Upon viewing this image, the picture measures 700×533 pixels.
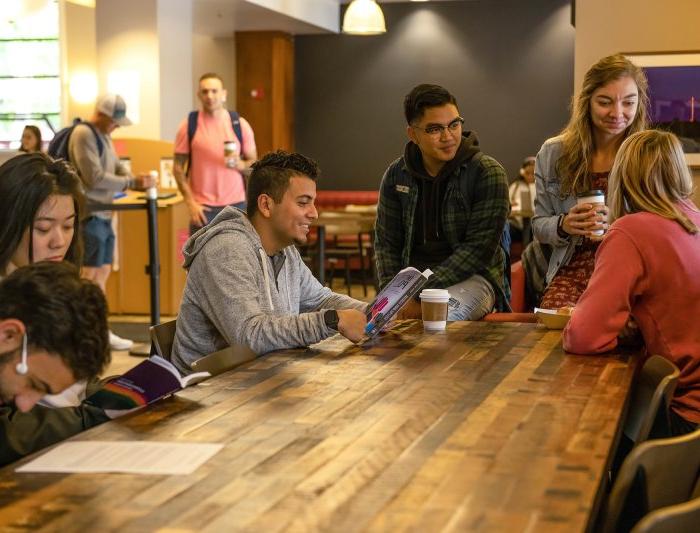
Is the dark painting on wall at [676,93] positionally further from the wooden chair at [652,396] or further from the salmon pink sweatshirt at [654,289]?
the wooden chair at [652,396]

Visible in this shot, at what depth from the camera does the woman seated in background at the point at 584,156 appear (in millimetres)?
4578

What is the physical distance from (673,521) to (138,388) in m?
1.27

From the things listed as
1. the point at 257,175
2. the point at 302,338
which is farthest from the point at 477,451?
the point at 257,175

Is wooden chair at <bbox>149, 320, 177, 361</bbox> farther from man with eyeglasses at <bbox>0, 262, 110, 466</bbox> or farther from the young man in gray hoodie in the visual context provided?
man with eyeglasses at <bbox>0, 262, 110, 466</bbox>

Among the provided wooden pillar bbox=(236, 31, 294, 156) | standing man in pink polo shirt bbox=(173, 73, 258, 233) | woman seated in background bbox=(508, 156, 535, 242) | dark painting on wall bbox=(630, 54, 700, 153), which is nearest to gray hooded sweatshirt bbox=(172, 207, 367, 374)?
dark painting on wall bbox=(630, 54, 700, 153)

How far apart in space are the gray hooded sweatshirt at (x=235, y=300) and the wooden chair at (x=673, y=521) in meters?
1.78

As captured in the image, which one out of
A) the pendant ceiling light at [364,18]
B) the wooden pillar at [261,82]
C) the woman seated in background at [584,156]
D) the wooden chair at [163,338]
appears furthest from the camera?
the wooden pillar at [261,82]

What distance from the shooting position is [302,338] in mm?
3291

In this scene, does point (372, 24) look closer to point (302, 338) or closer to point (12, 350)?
point (302, 338)

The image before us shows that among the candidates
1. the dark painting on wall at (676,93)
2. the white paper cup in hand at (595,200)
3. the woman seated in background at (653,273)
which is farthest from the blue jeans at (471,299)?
the woman seated in background at (653,273)

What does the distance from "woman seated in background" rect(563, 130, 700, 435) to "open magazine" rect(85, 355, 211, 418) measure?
4.25 ft

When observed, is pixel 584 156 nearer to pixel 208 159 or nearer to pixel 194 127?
pixel 208 159

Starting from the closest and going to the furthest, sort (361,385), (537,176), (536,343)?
(361,385) → (536,343) → (537,176)

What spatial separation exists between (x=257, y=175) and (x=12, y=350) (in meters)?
1.82
